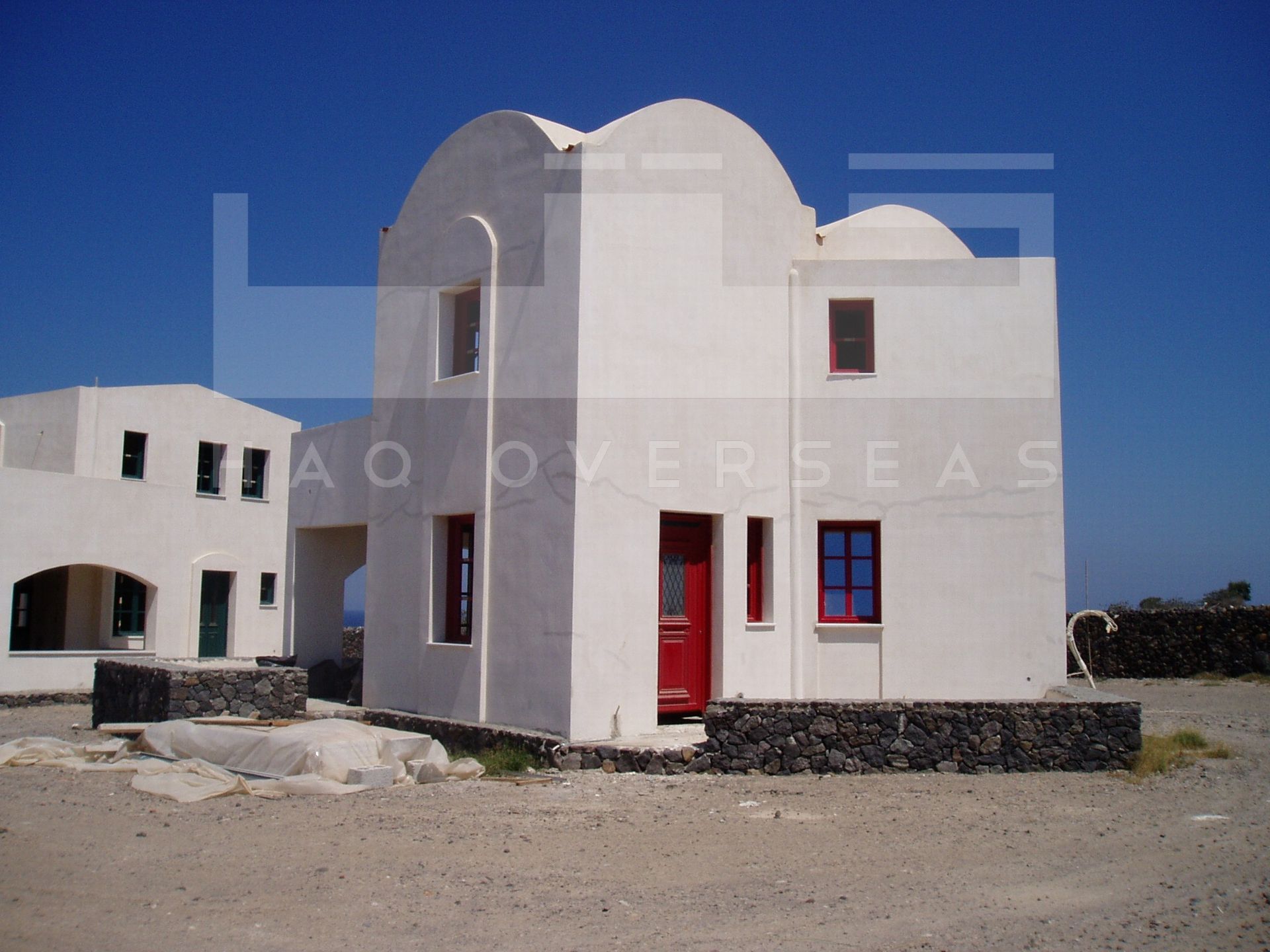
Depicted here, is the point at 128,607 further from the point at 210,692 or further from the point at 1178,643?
the point at 1178,643

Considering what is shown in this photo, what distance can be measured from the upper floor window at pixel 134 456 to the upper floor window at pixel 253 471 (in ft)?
9.23

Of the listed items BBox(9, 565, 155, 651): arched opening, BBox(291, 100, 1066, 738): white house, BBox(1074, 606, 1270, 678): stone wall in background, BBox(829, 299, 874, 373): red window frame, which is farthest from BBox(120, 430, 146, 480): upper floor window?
BBox(1074, 606, 1270, 678): stone wall in background

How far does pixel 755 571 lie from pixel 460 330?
4969mm

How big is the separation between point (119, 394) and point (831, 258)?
68.4ft

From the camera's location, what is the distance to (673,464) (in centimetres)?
1253

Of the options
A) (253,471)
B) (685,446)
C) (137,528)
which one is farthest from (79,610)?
(685,446)

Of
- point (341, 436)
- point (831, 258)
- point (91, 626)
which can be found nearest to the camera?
point (831, 258)

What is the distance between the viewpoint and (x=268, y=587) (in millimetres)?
30531

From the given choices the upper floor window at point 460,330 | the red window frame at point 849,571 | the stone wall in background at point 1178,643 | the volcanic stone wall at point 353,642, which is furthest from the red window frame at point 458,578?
the volcanic stone wall at point 353,642

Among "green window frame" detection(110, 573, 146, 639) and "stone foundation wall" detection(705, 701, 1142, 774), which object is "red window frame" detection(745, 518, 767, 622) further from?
"green window frame" detection(110, 573, 146, 639)

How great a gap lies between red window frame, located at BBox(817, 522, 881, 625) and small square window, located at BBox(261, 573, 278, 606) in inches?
814

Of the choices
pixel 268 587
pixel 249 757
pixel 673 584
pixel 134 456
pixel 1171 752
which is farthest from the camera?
pixel 268 587

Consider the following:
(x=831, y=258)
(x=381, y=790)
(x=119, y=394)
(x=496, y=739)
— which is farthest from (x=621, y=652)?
(x=119, y=394)

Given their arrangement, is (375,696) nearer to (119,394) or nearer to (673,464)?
(673,464)
